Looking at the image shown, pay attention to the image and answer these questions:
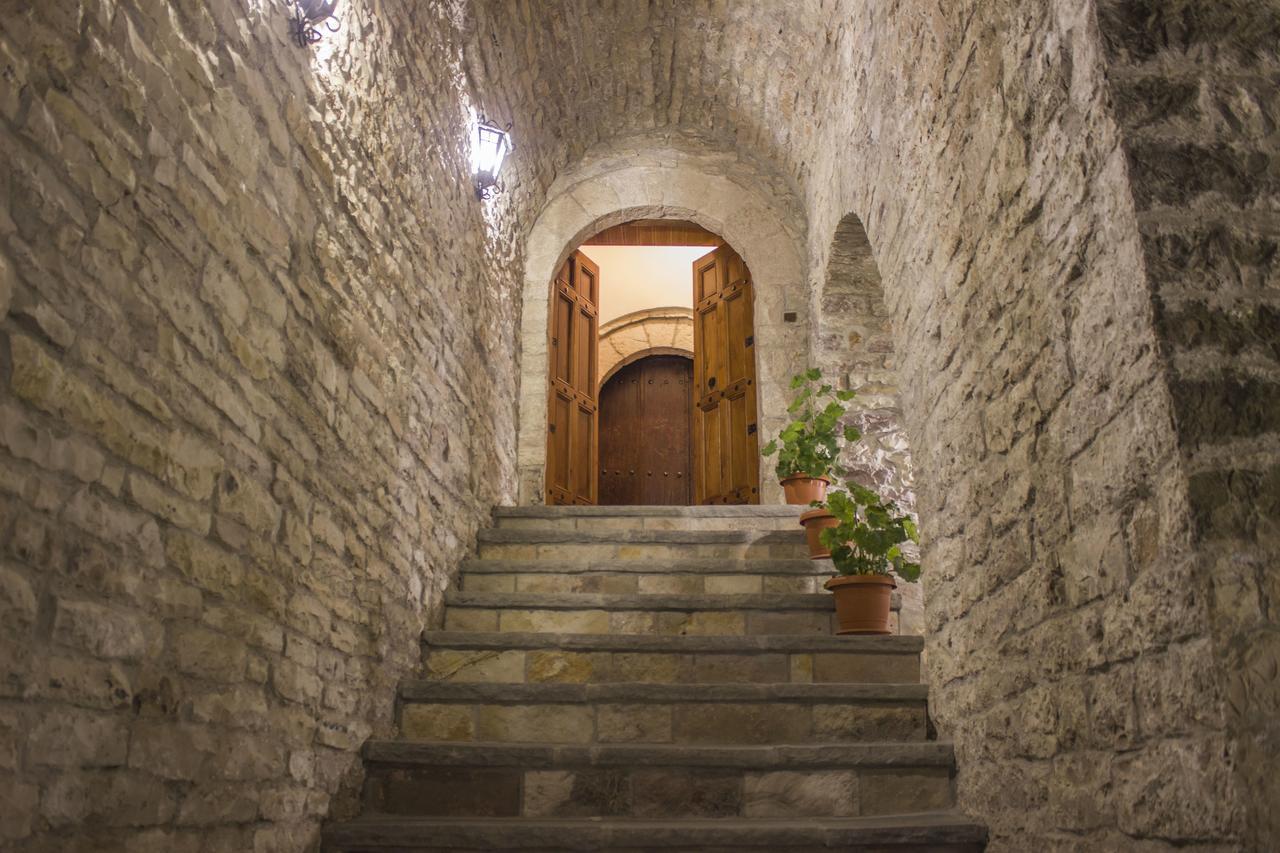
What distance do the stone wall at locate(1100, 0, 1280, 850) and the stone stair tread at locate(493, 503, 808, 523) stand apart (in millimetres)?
3426

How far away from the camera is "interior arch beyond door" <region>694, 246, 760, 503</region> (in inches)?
268

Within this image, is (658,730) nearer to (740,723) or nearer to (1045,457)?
(740,723)

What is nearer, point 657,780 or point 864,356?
point 657,780

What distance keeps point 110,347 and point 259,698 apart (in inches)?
39.8

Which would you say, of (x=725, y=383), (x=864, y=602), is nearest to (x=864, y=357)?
(x=725, y=383)


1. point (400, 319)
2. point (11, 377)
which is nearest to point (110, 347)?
point (11, 377)

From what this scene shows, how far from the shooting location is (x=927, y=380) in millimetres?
3406

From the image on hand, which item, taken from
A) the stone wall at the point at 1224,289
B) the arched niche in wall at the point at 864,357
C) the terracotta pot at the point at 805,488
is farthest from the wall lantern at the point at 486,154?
the stone wall at the point at 1224,289

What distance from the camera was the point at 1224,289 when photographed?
193 cm

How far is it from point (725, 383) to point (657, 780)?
4.12 metres

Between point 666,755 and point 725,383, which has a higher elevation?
point 725,383

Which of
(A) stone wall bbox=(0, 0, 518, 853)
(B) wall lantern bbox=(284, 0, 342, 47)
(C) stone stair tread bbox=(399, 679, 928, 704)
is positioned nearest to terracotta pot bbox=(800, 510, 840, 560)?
(C) stone stair tread bbox=(399, 679, 928, 704)

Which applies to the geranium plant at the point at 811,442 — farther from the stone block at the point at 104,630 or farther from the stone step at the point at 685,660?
the stone block at the point at 104,630

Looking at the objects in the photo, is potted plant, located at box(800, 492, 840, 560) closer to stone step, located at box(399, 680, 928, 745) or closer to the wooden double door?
stone step, located at box(399, 680, 928, 745)
